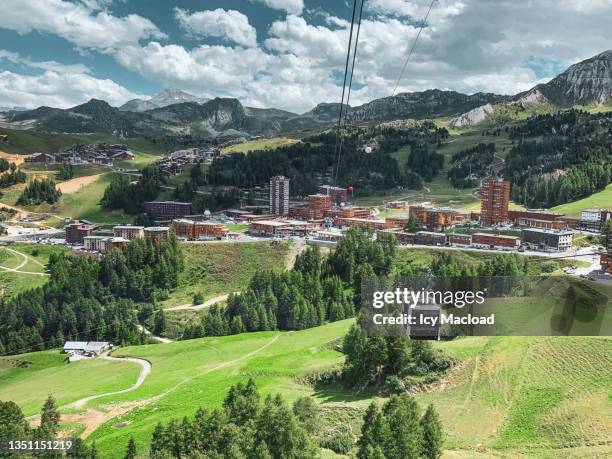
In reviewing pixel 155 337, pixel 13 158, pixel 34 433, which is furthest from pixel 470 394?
pixel 13 158

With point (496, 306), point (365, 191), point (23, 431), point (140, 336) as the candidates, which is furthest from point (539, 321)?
point (365, 191)

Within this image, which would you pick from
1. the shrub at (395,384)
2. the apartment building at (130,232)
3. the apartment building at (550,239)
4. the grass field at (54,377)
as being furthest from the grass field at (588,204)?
the grass field at (54,377)

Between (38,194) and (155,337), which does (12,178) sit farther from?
(155,337)

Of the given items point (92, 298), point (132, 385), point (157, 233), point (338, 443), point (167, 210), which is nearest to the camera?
point (338, 443)

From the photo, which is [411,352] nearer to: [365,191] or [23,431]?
[23,431]

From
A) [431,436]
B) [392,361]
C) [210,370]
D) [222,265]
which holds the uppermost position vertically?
[392,361]

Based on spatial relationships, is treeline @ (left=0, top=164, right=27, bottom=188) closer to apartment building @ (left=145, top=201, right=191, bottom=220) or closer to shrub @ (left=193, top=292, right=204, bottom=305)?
apartment building @ (left=145, top=201, right=191, bottom=220)

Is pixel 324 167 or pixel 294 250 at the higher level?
pixel 324 167

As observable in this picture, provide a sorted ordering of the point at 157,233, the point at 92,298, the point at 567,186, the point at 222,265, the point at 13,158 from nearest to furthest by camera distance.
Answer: the point at 92,298, the point at 222,265, the point at 157,233, the point at 567,186, the point at 13,158
